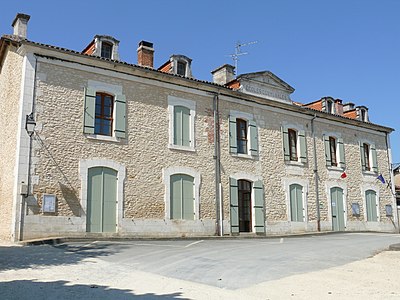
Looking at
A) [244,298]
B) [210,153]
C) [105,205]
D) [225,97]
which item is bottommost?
[244,298]

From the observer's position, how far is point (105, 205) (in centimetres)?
1280

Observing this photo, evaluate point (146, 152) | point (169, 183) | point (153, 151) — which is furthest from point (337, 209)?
point (146, 152)

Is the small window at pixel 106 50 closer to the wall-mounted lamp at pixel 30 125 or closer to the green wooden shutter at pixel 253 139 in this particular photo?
the wall-mounted lamp at pixel 30 125

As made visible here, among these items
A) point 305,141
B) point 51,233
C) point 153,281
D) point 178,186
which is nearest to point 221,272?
point 153,281

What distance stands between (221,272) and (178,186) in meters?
7.31

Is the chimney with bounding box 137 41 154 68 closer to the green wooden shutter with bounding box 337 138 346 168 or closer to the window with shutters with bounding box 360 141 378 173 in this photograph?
the green wooden shutter with bounding box 337 138 346 168

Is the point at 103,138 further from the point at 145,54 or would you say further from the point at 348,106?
the point at 348,106

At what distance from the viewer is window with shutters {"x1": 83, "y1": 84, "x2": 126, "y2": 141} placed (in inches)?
513

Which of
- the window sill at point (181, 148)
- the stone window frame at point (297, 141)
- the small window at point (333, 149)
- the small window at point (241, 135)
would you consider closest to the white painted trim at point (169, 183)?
the window sill at point (181, 148)

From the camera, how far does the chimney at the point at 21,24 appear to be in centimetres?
1271

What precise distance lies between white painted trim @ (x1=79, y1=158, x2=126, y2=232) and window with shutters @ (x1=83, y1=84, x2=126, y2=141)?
77 centimetres

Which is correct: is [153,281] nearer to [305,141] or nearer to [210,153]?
[210,153]

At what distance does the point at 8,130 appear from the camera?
1311 centimetres

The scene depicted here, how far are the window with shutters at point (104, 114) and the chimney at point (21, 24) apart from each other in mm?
2467
